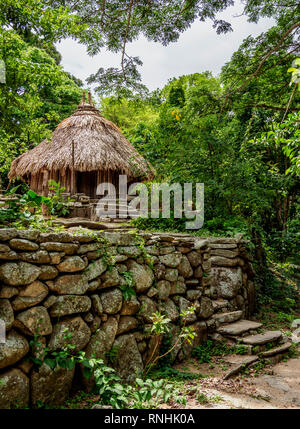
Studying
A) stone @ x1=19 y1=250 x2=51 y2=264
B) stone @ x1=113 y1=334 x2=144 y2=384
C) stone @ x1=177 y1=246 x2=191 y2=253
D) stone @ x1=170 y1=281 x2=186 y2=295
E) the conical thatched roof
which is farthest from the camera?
the conical thatched roof

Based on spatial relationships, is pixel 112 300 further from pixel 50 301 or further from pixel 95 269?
pixel 50 301

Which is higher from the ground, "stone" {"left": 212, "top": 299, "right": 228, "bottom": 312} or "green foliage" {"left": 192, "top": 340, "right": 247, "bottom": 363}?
"stone" {"left": 212, "top": 299, "right": 228, "bottom": 312}

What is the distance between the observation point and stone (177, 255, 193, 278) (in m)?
4.07

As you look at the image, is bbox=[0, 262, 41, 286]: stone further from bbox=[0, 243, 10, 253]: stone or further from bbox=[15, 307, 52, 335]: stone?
bbox=[15, 307, 52, 335]: stone

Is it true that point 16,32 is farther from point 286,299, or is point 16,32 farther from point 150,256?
point 286,299

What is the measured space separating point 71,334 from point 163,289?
5.11 ft

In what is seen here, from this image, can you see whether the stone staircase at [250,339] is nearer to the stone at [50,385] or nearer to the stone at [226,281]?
the stone at [226,281]

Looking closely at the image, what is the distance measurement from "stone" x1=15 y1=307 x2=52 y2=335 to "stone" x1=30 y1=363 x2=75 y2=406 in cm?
25

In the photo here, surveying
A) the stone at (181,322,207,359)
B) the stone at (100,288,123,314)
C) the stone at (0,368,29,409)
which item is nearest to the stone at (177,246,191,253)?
the stone at (181,322,207,359)

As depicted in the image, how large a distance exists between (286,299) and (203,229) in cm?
251

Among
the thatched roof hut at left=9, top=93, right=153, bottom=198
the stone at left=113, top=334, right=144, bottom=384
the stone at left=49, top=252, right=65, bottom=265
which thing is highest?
the thatched roof hut at left=9, top=93, right=153, bottom=198

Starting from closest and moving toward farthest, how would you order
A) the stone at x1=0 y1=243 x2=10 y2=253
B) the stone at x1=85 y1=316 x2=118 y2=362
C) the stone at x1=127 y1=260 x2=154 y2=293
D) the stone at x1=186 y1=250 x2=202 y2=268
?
the stone at x1=0 y1=243 x2=10 y2=253 → the stone at x1=85 y1=316 x2=118 y2=362 → the stone at x1=127 y1=260 x2=154 y2=293 → the stone at x1=186 y1=250 x2=202 y2=268

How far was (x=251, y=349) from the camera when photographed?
392 cm
